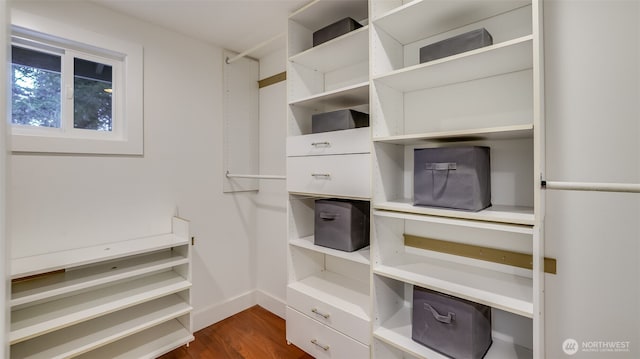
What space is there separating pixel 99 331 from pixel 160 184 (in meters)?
0.94

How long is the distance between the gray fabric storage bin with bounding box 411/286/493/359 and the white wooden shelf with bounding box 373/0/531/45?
1278mm

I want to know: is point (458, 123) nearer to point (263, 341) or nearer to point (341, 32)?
point (341, 32)

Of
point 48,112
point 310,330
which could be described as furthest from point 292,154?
point 48,112

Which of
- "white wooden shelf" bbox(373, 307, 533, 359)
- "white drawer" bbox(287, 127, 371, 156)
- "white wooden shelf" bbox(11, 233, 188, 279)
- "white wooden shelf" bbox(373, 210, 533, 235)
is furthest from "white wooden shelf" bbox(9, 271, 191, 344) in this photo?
"white wooden shelf" bbox(373, 210, 533, 235)

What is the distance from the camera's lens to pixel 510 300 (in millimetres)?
1107

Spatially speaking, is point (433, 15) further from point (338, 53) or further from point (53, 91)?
point (53, 91)

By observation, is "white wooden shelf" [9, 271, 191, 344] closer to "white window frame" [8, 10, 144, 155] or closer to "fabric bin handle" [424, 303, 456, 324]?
"white window frame" [8, 10, 144, 155]

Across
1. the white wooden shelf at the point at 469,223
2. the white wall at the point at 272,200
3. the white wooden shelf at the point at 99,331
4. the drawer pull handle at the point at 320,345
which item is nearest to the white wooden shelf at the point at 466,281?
the white wooden shelf at the point at 469,223

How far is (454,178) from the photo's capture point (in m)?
1.22

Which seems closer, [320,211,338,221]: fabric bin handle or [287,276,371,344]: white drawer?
[287,276,371,344]: white drawer

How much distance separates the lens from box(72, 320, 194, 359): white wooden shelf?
1.70 m

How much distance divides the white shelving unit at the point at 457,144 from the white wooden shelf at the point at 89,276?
1344 mm

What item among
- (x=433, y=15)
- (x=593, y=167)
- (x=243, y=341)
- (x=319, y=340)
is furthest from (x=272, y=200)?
(x=593, y=167)

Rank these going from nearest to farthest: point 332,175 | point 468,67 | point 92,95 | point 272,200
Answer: point 468,67
point 332,175
point 92,95
point 272,200
